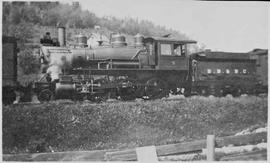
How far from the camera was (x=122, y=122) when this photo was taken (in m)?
3.46

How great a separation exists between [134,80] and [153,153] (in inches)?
23.8

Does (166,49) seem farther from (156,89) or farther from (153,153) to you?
(153,153)

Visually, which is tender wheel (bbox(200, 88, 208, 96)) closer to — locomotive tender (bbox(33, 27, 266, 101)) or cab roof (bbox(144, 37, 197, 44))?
locomotive tender (bbox(33, 27, 266, 101))

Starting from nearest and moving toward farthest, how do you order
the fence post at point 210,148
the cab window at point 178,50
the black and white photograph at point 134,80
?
the black and white photograph at point 134,80, the fence post at point 210,148, the cab window at point 178,50

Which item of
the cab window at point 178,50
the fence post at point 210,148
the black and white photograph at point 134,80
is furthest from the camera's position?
the cab window at point 178,50

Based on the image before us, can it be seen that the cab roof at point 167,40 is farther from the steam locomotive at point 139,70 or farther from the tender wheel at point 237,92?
the tender wheel at point 237,92

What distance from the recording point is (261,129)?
3566 millimetres

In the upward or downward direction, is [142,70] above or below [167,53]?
below

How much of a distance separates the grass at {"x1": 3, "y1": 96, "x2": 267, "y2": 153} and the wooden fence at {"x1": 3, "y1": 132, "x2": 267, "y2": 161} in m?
0.05

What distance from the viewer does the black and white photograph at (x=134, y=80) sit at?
3.32 metres

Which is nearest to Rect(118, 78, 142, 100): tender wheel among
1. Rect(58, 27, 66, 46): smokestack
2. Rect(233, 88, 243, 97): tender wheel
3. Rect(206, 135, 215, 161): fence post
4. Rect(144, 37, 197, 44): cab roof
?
Rect(144, 37, 197, 44): cab roof

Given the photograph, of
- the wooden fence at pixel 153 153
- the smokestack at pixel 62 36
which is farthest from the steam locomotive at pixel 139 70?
the wooden fence at pixel 153 153

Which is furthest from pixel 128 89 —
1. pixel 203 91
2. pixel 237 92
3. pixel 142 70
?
pixel 237 92

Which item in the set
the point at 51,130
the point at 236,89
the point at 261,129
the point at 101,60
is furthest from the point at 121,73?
the point at 261,129
